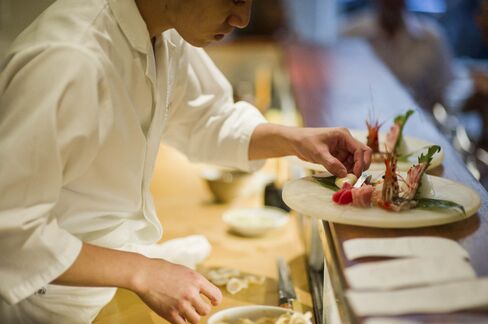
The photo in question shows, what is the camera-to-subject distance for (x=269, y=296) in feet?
7.14

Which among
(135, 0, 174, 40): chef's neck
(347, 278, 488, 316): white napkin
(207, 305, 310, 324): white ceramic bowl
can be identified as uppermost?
(135, 0, 174, 40): chef's neck

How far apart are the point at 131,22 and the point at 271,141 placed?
0.70 metres

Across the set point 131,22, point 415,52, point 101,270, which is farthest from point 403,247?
point 415,52

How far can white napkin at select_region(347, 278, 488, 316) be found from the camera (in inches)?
45.8

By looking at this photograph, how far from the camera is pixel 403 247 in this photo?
1406 mm

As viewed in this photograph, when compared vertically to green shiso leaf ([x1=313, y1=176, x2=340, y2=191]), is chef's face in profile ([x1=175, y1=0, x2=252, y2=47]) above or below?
above

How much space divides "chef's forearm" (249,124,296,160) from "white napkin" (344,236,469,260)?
75cm

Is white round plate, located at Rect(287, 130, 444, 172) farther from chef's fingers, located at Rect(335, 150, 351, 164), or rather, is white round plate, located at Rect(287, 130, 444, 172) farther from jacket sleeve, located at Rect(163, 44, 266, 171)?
jacket sleeve, located at Rect(163, 44, 266, 171)

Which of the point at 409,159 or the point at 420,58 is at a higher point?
the point at 409,159

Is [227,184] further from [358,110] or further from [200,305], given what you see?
[200,305]

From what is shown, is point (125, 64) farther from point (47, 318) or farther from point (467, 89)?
point (467, 89)

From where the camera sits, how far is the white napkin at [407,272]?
4.12 feet

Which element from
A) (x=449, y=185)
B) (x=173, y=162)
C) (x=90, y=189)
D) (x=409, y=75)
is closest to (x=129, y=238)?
(x=90, y=189)

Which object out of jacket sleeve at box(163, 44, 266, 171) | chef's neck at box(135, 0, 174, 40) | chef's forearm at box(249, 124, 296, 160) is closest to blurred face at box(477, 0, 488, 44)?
jacket sleeve at box(163, 44, 266, 171)
